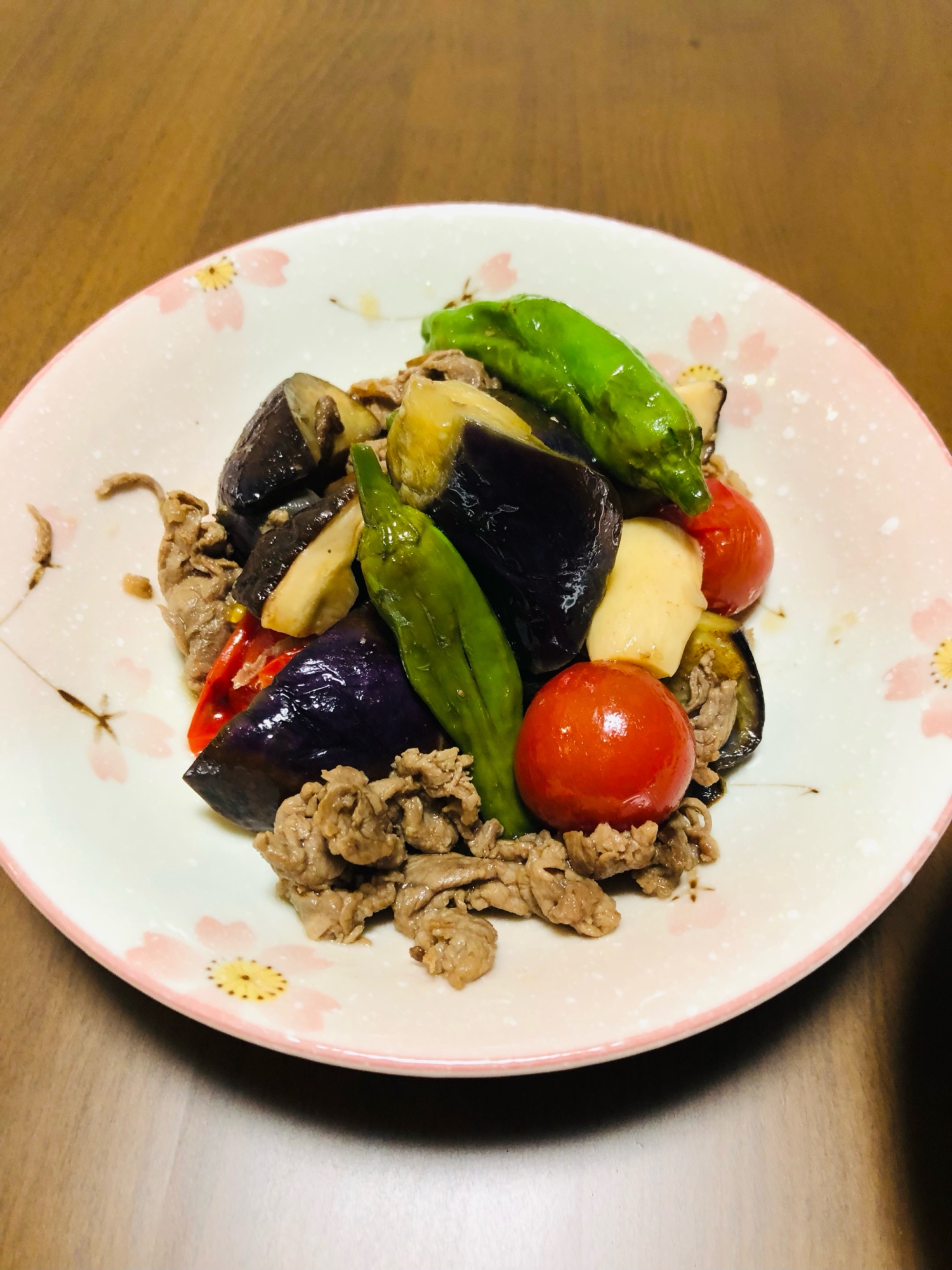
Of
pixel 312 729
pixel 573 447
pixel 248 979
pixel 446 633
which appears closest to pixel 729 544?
pixel 573 447

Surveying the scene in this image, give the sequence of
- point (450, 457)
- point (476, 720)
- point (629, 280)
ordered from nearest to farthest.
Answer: point (450, 457), point (476, 720), point (629, 280)

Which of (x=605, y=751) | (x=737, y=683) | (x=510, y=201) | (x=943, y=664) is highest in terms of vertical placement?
(x=510, y=201)

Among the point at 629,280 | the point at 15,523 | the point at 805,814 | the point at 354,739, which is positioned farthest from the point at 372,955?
the point at 629,280

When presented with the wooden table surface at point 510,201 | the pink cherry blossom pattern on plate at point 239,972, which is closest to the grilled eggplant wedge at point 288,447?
the pink cherry blossom pattern on plate at point 239,972

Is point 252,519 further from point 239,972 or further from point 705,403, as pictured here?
point 705,403

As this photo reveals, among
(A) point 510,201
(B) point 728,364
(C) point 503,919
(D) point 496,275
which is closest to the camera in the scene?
(C) point 503,919

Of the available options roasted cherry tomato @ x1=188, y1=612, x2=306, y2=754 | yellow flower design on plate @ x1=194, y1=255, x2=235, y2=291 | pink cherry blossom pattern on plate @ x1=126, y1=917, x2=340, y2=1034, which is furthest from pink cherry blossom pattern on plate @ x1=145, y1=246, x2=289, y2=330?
pink cherry blossom pattern on plate @ x1=126, y1=917, x2=340, y2=1034

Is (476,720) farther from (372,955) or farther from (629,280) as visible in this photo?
(629,280)

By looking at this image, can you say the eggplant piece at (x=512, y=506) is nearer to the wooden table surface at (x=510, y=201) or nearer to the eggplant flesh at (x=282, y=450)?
the eggplant flesh at (x=282, y=450)
